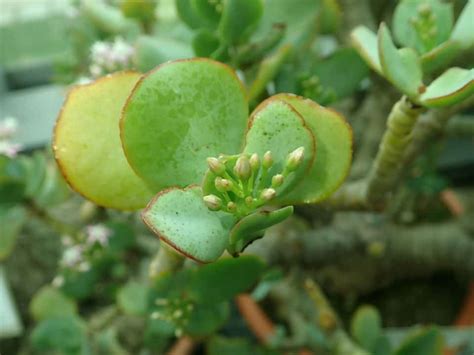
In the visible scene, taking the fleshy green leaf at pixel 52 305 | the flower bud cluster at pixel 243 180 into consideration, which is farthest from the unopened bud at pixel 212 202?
the fleshy green leaf at pixel 52 305

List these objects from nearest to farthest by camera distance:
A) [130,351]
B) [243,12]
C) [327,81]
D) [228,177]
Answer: [228,177], [243,12], [327,81], [130,351]

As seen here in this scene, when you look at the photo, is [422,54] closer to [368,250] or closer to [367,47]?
[367,47]

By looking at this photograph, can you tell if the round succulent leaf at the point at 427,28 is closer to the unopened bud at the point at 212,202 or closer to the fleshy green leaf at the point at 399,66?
the fleshy green leaf at the point at 399,66

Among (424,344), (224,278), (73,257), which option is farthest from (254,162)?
(73,257)

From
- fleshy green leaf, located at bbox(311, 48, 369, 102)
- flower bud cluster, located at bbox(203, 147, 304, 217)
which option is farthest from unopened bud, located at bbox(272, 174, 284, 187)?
fleshy green leaf, located at bbox(311, 48, 369, 102)

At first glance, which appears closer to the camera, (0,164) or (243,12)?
(243,12)

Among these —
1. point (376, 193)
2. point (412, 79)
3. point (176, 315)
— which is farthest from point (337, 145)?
point (176, 315)

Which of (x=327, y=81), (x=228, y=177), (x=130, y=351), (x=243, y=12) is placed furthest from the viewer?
(x=130, y=351)

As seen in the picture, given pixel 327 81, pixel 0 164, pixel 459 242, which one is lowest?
pixel 459 242

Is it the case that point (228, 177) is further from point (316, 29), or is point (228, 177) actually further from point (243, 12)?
point (316, 29)
